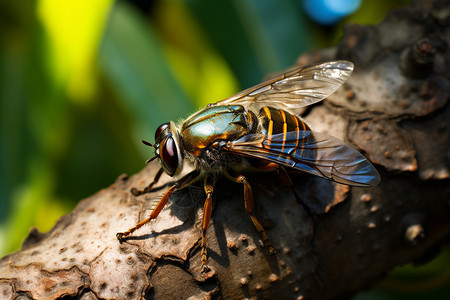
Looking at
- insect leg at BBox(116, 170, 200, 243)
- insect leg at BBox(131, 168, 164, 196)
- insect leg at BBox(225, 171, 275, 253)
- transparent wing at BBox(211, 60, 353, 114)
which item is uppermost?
transparent wing at BBox(211, 60, 353, 114)

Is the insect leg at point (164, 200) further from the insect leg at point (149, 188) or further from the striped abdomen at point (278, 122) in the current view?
the striped abdomen at point (278, 122)

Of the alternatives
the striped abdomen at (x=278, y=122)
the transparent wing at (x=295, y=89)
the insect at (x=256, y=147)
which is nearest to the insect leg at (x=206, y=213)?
the insect at (x=256, y=147)

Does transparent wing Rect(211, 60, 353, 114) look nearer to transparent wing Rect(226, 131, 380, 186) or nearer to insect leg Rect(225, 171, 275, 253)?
transparent wing Rect(226, 131, 380, 186)

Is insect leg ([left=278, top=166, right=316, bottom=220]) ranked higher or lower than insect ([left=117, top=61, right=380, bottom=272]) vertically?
lower

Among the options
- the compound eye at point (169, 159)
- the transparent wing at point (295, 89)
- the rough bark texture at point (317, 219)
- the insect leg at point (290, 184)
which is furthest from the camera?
the transparent wing at point (295, 89)

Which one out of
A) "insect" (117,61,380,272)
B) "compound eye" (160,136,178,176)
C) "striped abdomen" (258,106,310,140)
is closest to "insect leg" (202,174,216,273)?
"insect" (117,61,380,272)

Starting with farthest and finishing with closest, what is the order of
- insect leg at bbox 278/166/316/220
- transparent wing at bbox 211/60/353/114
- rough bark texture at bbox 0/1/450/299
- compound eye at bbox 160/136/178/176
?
transparent wing at bbox 211/60/353/114, compound eye at bbox 160/136/178/176, insect leg at bbox 278/166/316/220, rough bark texture at bbox 0/1/450/299

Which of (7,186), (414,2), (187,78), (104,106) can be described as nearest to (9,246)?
(7,186)

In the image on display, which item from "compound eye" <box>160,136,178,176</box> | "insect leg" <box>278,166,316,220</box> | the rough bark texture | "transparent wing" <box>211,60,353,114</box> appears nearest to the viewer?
the rough bark texture
